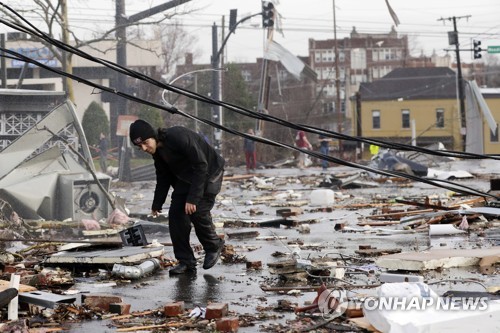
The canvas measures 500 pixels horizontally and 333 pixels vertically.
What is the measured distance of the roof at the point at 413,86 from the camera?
93.6 metres

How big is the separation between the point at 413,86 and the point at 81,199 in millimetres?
82384

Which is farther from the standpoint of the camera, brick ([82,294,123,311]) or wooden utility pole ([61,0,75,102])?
wooden utility pole ([61,0,75,102])

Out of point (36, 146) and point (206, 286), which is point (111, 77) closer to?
point (36, 146)

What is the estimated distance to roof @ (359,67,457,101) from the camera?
3686 inches

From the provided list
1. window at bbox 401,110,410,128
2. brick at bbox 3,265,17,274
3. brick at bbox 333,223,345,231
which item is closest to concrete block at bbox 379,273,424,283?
brick at bbox 3,265,17,274

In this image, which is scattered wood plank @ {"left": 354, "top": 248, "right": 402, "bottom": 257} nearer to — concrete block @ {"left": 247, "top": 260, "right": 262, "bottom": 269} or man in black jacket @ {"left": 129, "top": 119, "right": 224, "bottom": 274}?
concrete block @ {"left": 247, "top": 260, "right": 262, "bottom": 269}

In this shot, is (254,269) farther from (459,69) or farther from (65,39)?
(459,69)

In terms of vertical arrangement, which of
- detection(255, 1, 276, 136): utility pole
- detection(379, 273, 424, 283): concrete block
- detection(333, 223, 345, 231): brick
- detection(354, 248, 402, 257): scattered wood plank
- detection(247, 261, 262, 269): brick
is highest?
detection(255, 1, 276, 136): utility pole

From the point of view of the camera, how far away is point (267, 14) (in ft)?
120

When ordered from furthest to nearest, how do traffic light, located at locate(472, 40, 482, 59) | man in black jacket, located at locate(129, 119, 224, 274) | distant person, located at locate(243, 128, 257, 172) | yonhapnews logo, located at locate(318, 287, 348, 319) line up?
traffic light, located at locate(472, 40, 482, 59)
distant person, located at locate(243, 128, 257, 172)
man in black jacket, located at locate(129, 119, 224, 274)
yonhapnews logo, located at locate(318, 287, 348, 319)

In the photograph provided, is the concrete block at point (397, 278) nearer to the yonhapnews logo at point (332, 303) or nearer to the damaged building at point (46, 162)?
the yonhapnews logo at point (332, 303)

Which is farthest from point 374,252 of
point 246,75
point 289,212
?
point 246,75

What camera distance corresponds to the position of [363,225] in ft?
52.2

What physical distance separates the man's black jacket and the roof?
276 ft
